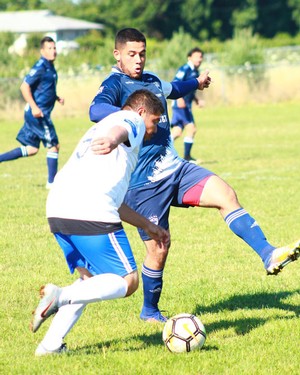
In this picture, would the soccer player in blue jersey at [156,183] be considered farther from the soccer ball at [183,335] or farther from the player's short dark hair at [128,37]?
the soccer ball at [183,335]

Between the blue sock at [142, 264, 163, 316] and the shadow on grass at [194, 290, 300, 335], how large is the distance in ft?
1.11

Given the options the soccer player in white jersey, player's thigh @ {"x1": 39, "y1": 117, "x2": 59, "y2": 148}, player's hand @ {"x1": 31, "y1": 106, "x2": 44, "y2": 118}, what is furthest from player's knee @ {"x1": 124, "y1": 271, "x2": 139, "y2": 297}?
player's thigh @ {"x1": 39, "y1": 117, "x2": 59, "y2": 148}

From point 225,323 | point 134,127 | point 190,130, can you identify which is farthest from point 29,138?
point 134,127

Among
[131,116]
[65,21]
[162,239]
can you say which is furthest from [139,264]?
[65,21]

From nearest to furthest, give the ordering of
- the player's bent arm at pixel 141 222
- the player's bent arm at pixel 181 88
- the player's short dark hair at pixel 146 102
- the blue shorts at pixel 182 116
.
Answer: the player's short dark hair at pixel 146 102, the player's bent arm at pixel 141 222, the player's bent arm at pixel 181 88, the blue shorts at pixel 182 116

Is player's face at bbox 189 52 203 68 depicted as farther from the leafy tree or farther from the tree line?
the leafy tree

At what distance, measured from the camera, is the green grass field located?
4.99 m

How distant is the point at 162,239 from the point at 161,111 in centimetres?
79

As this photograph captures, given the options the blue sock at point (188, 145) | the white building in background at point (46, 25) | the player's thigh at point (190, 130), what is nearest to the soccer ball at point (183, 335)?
the blue sock at point (188, 145)

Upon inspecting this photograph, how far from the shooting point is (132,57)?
601 cm

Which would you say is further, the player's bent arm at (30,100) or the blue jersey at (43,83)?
the blue jersey at (43,83)

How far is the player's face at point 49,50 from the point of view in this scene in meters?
12.8

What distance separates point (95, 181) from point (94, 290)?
2.03 ft

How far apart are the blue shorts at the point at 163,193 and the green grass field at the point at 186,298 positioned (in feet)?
2.56
